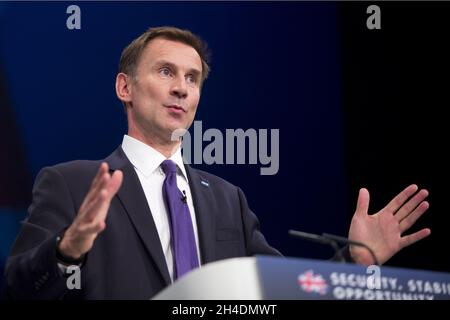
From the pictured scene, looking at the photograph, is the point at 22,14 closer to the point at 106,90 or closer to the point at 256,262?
the point at 106,90

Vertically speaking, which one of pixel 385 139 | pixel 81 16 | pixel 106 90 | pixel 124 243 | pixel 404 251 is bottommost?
pixel 404 251

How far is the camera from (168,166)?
2.84 m

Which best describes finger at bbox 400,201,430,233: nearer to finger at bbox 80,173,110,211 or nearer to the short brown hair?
the short brown hair

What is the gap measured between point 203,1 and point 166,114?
2.45ft

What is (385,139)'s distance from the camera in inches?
142

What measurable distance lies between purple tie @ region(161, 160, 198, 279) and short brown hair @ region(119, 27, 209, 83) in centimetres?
54

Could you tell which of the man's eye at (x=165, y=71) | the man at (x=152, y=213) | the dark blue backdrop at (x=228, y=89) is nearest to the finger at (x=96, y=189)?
the man at (x=152, y=213)

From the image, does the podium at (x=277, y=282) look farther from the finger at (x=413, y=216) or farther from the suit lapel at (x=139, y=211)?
the finger at (x=413, y=216)

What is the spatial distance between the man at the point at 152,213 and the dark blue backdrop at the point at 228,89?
26 cm

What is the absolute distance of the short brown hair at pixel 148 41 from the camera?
309 cm

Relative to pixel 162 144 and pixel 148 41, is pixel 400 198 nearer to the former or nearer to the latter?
pixel 162 144
